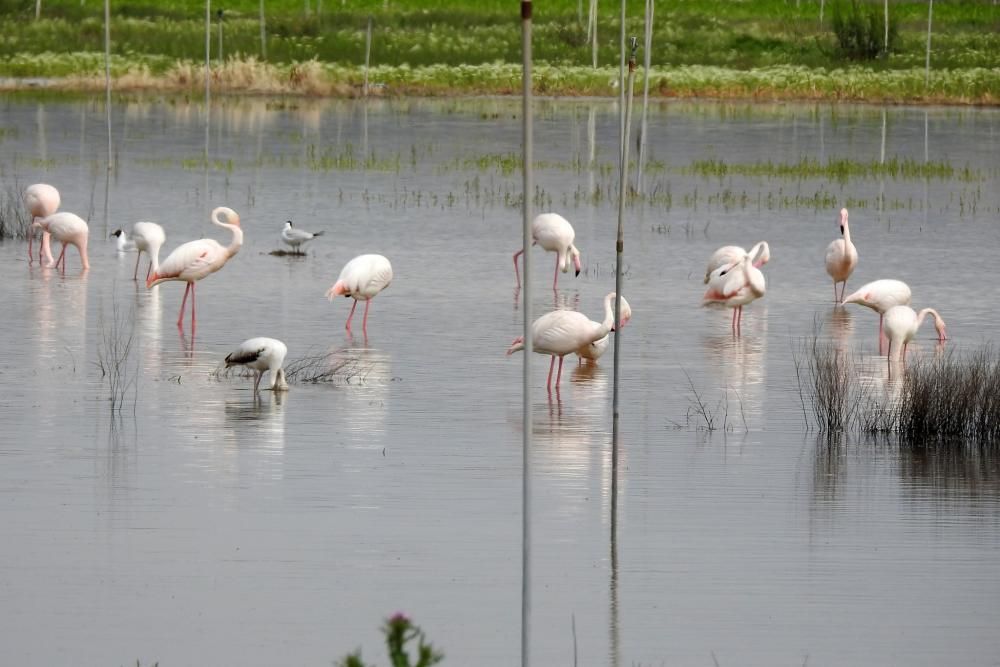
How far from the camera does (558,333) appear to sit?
48.3 ft

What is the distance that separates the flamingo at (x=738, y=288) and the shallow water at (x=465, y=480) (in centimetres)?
31

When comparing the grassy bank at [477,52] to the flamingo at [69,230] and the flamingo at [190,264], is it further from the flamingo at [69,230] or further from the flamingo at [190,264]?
the flamingo at [190,264]

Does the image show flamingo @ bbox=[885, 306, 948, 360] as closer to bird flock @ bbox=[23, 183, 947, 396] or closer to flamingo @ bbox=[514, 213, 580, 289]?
bird flock @ bbox=[23, 183, 947, 396]

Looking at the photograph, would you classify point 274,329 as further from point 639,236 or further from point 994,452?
point 639,236

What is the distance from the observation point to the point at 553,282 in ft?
71.3

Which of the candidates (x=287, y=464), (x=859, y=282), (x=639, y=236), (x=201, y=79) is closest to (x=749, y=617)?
(x=287, y=464)

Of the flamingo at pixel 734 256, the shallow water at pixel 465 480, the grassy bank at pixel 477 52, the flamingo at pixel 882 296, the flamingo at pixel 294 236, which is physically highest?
the grassy bank at pixel 477 52

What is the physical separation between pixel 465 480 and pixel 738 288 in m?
6.77

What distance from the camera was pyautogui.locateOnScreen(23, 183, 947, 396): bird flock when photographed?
48.3 ft

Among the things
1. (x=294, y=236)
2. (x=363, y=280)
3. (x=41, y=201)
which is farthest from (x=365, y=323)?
(x=41, y=201)

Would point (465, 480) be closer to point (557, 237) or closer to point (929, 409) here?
point (929, 409)

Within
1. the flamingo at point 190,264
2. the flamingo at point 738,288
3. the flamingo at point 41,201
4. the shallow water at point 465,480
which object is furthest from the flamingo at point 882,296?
the flamingo at point 41,201

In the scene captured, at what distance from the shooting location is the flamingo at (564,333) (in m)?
14.7

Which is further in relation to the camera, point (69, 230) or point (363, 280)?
point (69, 230)
